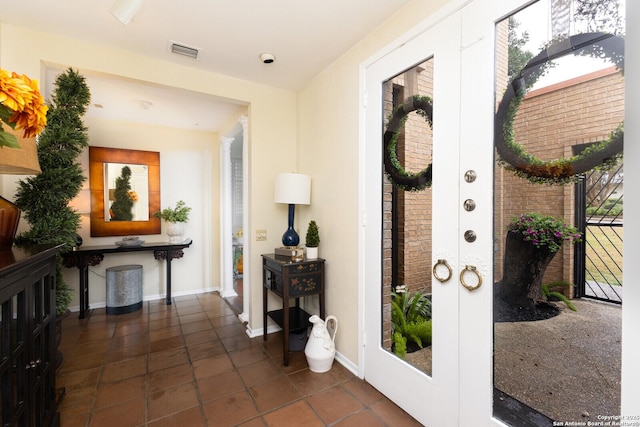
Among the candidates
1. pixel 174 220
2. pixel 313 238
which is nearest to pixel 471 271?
pixel 313 238

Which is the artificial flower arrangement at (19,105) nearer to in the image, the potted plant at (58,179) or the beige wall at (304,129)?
the potted plant at (58,179)

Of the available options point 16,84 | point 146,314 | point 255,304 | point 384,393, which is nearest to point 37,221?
point 16,84

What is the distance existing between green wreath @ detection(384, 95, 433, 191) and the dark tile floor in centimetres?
146

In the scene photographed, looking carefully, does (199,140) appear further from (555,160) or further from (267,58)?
(555,160)

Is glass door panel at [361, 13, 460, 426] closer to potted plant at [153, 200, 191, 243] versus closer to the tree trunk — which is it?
the tree trunk

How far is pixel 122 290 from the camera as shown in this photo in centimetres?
351

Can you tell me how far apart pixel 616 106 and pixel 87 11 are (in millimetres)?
2889

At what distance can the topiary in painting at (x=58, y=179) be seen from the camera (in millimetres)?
1798

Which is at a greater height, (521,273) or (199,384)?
(521,273)

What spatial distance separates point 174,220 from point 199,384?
8.36 ft

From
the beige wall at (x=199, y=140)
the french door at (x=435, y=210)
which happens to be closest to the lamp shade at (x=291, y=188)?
the beige wall at (x=199, y=140)

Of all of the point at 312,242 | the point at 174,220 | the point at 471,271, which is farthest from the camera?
the point at 174,220

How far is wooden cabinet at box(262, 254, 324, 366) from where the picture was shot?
2.35 meters

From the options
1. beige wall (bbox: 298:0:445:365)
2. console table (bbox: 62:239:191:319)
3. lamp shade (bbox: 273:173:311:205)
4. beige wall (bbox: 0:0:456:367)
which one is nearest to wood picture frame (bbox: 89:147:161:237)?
console table (bbox: 62:239:191:319)
